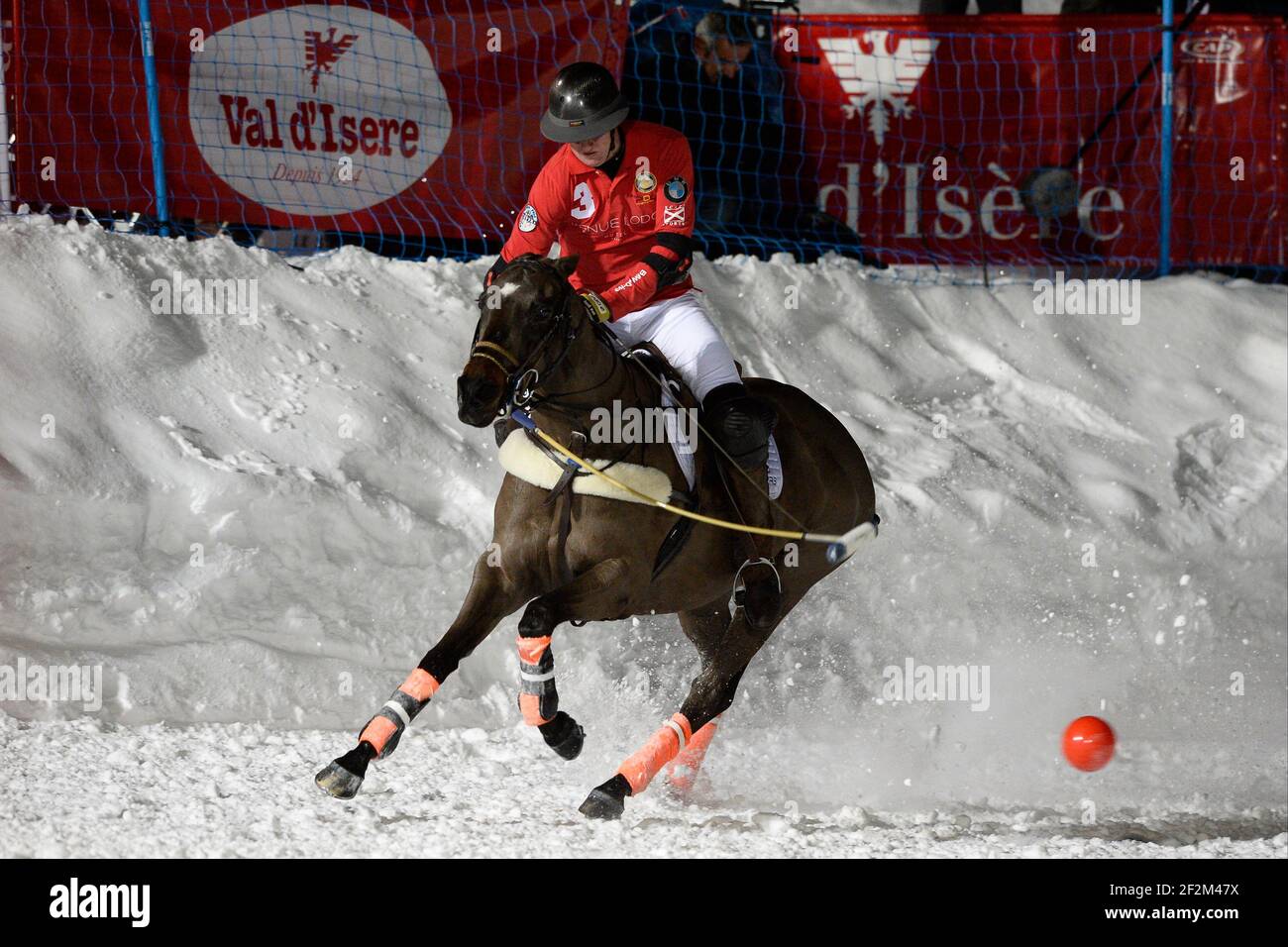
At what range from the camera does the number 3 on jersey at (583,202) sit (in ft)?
20.4

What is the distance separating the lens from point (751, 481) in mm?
6496

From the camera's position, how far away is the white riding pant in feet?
21.2

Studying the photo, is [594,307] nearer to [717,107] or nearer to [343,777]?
[343,777]

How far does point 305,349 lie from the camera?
28.7ft

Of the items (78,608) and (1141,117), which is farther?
(1141,117)

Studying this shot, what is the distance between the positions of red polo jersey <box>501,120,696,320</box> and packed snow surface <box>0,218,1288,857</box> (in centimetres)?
206

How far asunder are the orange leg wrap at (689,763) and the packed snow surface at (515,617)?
0.07 m

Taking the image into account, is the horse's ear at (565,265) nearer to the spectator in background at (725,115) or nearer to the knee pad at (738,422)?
the knee pad at (738,422)

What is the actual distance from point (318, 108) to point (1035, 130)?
17.1ft

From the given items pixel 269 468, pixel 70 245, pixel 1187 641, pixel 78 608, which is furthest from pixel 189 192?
pixel 1187 641

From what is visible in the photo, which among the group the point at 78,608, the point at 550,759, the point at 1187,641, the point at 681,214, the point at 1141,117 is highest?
the point at 681,214

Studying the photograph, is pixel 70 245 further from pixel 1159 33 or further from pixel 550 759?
pixel 1159 33

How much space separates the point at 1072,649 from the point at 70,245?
587cm

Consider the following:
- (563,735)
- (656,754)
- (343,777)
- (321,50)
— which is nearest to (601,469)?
(563,735)
